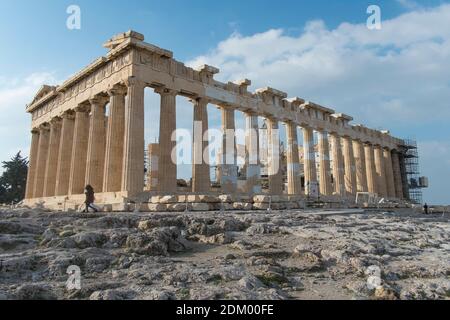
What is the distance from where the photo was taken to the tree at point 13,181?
1847 inches

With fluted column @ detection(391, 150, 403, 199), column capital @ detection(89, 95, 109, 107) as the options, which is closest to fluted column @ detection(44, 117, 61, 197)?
column capital @ detection(89, 95, 109, 107)

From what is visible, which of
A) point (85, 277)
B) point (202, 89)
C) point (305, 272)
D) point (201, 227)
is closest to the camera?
point (85, 277)

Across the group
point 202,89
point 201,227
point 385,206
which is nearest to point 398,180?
point 385,206

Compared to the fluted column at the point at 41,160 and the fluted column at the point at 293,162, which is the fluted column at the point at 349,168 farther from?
the fluted column at the point at 41,160

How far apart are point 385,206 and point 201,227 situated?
22.4m

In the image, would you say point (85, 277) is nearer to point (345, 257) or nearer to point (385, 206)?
point (345, 257)

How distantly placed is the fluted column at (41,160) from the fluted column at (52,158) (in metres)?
2.16

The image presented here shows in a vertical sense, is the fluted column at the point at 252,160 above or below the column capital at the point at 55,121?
below

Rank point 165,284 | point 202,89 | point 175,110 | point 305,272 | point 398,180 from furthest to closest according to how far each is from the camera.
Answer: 1. point 398,180
2. point 202,89
3. point 175,110
4. point 305,272
5. point 165,284

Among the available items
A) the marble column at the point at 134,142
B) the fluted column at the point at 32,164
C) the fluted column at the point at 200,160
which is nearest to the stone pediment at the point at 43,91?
the fluted column at the point at 32,164

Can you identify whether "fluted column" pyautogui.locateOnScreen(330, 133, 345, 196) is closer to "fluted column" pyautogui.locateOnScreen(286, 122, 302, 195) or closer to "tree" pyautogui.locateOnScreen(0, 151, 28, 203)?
"fluted column" pyautogui.locateOnScreen(286, 122, 302, 195)

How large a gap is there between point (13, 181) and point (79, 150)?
84.2ft

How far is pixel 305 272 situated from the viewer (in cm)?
747
